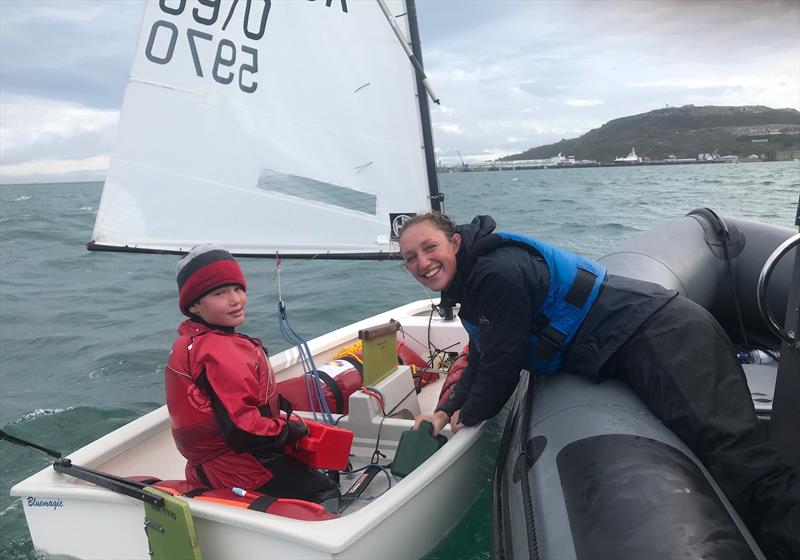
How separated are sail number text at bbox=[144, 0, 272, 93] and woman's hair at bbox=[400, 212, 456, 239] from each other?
6.18 feet

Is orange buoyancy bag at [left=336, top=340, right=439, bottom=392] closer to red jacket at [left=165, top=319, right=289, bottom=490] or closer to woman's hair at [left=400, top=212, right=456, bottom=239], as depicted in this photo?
red jacket at [left=165, top=319, right=289, bottom=490]

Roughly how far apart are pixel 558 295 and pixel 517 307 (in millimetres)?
170

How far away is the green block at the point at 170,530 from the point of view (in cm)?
174

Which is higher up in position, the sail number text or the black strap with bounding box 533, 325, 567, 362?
the sail number text

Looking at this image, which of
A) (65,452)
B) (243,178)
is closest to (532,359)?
(243,178)

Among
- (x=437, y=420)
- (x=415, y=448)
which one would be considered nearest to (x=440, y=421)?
(x=437, y=420)

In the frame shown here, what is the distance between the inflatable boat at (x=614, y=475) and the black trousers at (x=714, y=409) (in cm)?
7

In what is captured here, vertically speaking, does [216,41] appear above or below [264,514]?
above

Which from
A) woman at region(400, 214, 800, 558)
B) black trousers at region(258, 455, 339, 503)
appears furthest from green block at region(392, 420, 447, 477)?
black trousers at region(258, 455, 339, 503)

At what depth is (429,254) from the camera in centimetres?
204

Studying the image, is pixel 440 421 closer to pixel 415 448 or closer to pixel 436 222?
pixel 415 448

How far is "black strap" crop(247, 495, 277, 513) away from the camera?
6.08 ft

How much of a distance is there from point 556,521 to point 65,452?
338cm

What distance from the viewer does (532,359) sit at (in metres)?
2.14
